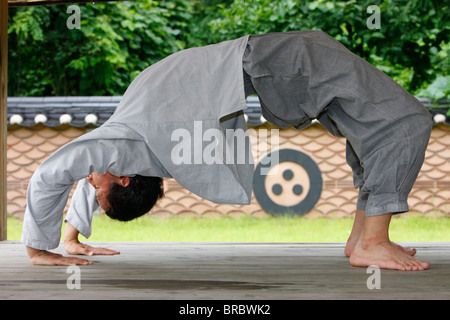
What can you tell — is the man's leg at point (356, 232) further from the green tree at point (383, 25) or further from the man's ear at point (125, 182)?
the green tree at point (383, 25)

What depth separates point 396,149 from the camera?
62.0 inches

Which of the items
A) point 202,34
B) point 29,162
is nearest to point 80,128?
point 29,162

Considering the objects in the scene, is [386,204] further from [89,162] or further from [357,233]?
[89,162]

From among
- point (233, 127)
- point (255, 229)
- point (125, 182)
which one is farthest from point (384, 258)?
point (255, 229)

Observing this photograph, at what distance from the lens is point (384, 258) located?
1.58 metres

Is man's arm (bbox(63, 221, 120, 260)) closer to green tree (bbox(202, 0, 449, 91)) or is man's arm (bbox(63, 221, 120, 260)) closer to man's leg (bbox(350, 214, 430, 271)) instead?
man's leg (bbox(350, 214, 430, 271))

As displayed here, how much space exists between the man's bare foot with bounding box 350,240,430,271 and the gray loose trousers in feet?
0.34

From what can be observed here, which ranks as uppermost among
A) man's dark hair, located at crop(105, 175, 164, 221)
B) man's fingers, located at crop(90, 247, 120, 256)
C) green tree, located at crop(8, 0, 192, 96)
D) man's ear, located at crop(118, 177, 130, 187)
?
green tree, located at crop(8, 0, 192, 96)

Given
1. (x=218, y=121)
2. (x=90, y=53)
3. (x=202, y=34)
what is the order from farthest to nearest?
(x=202, y=34)
(x=90, y=53)
(x=218, y=121)

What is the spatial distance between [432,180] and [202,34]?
13.9 ft

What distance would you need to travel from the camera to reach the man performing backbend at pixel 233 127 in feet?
5.04

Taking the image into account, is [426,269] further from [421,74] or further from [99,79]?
[99,79]

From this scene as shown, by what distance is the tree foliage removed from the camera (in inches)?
216

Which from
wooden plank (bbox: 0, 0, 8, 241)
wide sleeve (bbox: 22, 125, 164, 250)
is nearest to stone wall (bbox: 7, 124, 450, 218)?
wooden plank (bbox: 0, 0, 8, 241)
